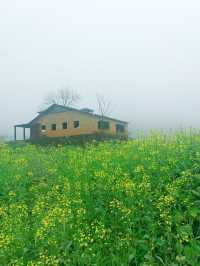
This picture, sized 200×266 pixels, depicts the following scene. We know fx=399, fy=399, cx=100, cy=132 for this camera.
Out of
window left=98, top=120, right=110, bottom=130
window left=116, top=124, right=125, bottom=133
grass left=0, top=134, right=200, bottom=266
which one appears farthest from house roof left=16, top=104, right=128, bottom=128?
grass left=0, top=134, right=200, bottom=266

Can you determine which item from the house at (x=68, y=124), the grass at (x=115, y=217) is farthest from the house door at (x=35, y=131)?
the grass at (x=115, y=217)

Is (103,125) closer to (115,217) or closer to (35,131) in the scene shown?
(35,131)

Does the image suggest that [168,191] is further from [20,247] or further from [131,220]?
[20,247]

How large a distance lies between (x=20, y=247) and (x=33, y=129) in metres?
51.0

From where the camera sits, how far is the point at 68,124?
52.2m

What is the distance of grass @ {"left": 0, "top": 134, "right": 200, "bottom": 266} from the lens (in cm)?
472

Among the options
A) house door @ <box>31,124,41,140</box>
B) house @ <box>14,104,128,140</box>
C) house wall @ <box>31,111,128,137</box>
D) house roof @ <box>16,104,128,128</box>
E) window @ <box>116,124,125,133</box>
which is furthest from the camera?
window @ <box>116,124,125,133</box>

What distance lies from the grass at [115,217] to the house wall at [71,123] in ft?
137

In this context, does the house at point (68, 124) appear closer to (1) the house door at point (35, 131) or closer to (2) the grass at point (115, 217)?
(1) the house door at point (35, 131)

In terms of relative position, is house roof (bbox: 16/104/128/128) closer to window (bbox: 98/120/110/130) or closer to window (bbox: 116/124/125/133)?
window (bbox: 116/124/125/133)

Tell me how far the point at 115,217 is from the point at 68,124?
46789 millimetres

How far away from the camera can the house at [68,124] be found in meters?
50.9

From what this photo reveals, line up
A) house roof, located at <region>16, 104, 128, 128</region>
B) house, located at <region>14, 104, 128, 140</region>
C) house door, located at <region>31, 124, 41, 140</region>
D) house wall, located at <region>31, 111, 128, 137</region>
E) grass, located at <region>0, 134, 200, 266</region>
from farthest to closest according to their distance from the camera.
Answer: house door, located at <region>31, 124, 41, 140</region> < house roof, located at <region>16, 104, 128, 128</region> < house, located at <region>14, 104, 128, 140</region> < house wall, located at <region>31, 111, 128, 137</region> < grass, located at <region>0, 134, 200, 266</region>

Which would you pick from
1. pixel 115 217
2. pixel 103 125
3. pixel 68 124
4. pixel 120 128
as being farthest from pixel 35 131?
pixel 115 217
